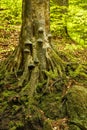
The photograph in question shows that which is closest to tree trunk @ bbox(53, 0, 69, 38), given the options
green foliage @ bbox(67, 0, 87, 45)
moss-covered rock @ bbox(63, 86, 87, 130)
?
green foliage @ bbox(67, 0, 87, 45)

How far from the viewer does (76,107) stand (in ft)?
16.2

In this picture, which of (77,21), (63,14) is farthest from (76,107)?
(63,14)

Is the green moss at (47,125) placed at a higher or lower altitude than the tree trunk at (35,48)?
A: lower

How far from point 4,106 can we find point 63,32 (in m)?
6.58

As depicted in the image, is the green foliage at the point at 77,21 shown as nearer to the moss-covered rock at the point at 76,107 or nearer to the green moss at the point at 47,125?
the moss-covered rock at the point at 76,107

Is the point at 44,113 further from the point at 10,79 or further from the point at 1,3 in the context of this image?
the point at 1,3

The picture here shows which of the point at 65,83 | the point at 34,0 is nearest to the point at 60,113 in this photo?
the point at 65,83

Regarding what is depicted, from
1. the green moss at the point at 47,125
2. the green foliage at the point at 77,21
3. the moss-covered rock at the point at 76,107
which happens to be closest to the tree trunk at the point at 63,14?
the green foliage at the point at 77,21

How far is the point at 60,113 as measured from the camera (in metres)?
4.98

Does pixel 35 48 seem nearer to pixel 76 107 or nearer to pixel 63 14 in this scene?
pixel 76 107

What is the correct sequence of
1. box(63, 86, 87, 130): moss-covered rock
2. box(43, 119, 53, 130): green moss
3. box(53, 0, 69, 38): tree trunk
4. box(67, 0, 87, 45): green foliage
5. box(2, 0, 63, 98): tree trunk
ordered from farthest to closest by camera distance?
1. box(53, 0, 69, 38): tree trunk
2. box(67, 0, 87, 45): green foliage
3. box(2, 0, 63, 98): tree trunk
4. box(63, 86, 87, 130): moss-covered rock
5. box(43, 119, 53, 130): green moss

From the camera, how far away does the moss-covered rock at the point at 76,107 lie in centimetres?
477

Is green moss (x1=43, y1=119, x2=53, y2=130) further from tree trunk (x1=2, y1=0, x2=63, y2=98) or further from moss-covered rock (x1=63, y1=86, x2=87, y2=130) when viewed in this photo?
tree trunk (x1=2, y1=0, x2=63, y2=98)

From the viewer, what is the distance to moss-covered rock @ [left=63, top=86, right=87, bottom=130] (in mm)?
4769
